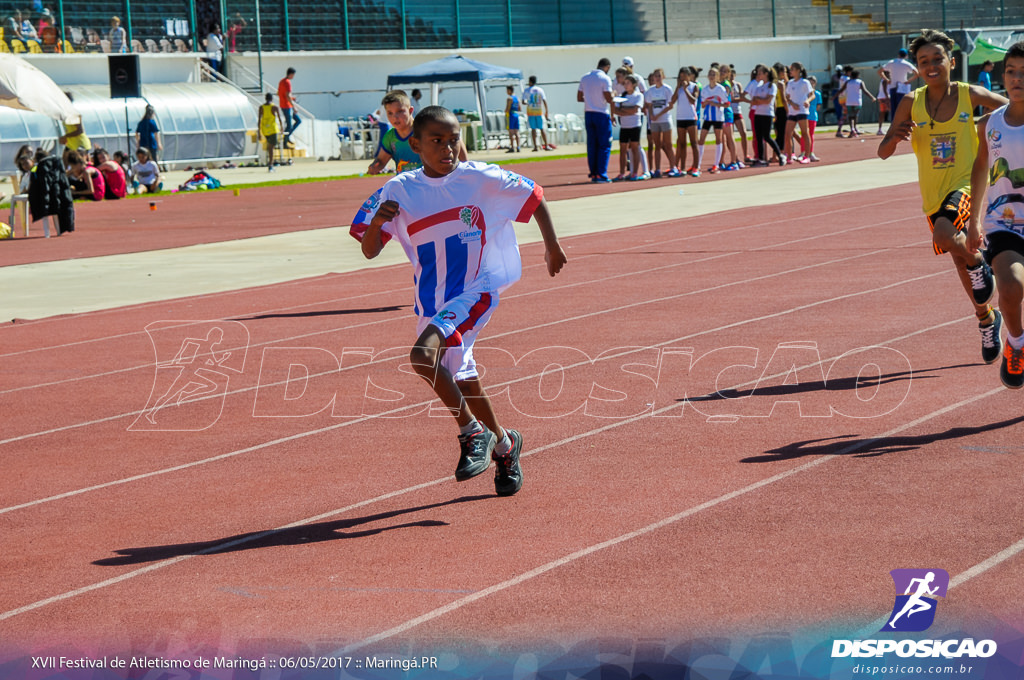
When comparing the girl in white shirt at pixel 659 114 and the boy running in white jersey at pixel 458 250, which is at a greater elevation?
the girl in white shirt at pixel 659 114

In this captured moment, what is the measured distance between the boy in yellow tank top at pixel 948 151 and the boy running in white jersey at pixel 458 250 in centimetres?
306

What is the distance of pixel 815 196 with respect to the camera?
861 inches

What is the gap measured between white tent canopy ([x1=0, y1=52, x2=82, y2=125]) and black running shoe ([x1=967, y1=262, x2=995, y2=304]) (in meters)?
16.4

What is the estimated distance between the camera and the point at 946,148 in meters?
8.40

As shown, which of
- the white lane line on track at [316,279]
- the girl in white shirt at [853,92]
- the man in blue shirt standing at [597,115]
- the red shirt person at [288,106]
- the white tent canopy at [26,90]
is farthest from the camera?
the red shirt person at [288,106]

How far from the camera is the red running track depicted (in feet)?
15.3

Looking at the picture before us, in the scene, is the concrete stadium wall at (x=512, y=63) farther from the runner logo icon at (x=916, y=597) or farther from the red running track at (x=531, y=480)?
the runner logo icon at (x=916, y=597)

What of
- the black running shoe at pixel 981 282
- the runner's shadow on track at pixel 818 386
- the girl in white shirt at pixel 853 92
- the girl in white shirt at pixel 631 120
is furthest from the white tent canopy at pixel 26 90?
the girl in white shirt at pixel 853 92

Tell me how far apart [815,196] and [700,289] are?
33.3 ft

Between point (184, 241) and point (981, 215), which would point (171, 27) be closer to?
point (184, 241)

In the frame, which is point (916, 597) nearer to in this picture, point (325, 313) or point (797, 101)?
point (325, 313)

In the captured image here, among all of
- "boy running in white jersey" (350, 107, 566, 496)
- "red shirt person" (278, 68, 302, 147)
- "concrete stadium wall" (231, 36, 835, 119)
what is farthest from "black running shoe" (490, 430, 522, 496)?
"concrete stadium wall" (231, 36, 835, 119)

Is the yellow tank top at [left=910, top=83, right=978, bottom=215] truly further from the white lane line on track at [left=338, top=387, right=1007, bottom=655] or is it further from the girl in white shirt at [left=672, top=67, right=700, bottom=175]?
the girl in white shirt at [left=672, top=67, right=700, bottom=175]

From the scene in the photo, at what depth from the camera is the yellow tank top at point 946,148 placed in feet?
27.4
